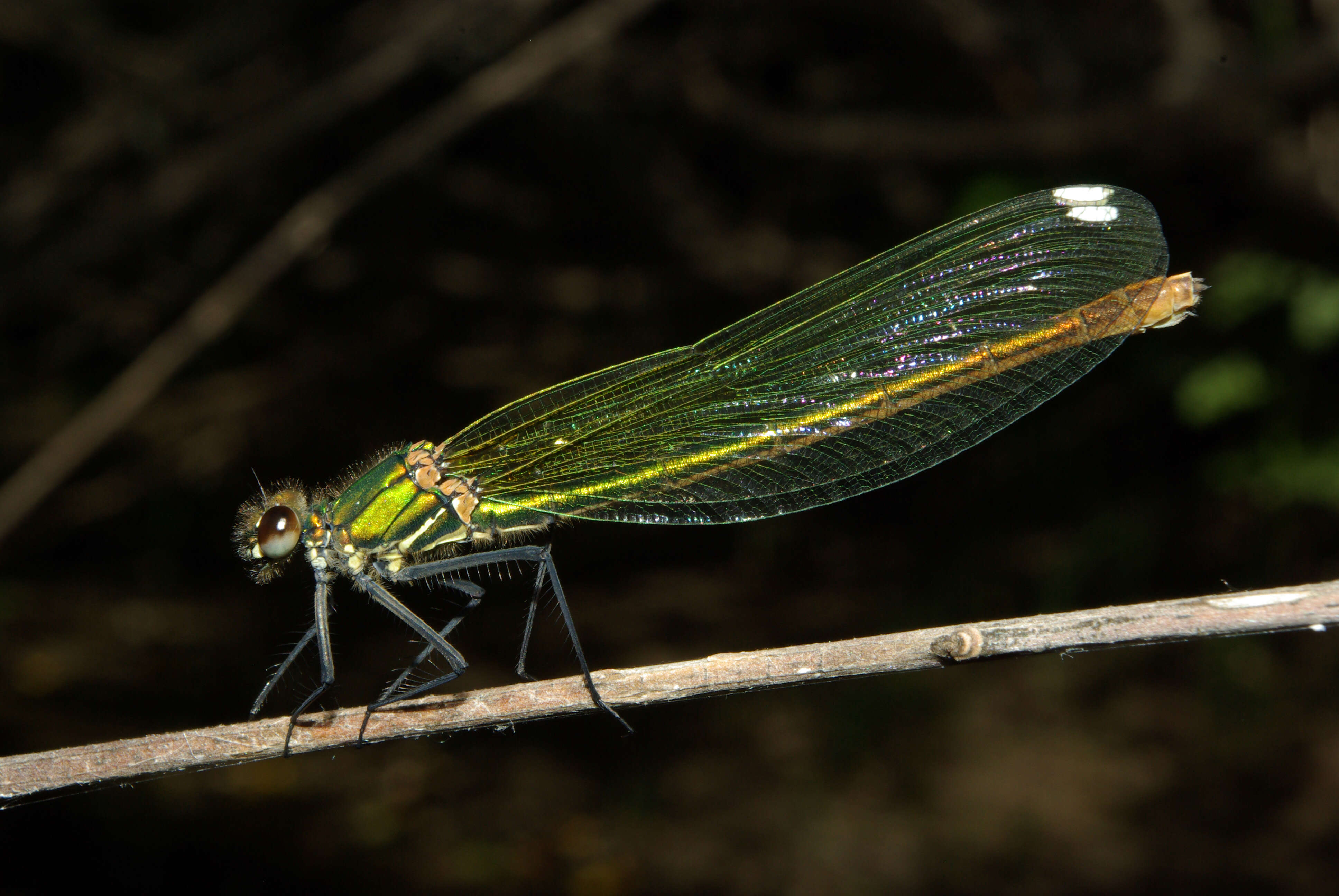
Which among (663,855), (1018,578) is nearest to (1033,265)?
(1018,578)

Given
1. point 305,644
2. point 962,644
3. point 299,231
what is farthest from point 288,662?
point 299,231

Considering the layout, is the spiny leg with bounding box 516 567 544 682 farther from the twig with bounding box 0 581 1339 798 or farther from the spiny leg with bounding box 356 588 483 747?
the twig with bounding box 0 581 1339 798

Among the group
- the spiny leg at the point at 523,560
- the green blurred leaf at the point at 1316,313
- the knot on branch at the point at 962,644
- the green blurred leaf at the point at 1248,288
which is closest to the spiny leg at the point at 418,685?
the spiny leg at the point at 523,560

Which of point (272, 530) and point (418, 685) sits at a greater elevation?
point (272, 530)

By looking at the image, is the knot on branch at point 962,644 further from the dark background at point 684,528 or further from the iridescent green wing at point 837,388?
the dark background at point 684,528

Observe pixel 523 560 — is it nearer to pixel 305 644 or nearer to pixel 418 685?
pixel 418 685

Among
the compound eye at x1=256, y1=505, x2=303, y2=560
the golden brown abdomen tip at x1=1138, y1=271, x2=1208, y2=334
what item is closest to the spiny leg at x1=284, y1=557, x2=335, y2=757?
the compound eye at x1=256, y1=505, x2=303, y2=560
